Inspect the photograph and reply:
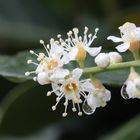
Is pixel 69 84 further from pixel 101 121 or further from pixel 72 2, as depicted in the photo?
pixel 72 2

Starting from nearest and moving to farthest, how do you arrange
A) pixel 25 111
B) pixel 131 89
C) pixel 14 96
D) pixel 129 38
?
1. pixel 131 89
2. pixel 129 38
3. pixel 14 96
4. pixel 25 111

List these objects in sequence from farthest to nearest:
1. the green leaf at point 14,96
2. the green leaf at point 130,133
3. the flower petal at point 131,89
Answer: the green leaf at point 14,96, the green leaf at point 130,133, the flower petal at point 131,89

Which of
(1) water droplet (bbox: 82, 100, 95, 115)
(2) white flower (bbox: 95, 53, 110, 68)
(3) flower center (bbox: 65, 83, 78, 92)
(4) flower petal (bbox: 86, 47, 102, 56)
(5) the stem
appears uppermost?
(4) flower petal (bbox: 86, 47, 102, 56)

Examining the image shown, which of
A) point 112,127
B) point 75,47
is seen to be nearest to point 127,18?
point 112,127

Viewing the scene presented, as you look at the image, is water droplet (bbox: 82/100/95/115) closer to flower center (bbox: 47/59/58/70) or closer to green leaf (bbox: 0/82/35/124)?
flower center (bbox: 47/59/58/70)

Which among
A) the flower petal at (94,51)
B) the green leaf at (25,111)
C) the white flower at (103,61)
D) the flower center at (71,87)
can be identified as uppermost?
the green leaf at (25,111)

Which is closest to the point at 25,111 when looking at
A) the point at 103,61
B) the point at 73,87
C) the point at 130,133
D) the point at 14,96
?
the point at 14,96

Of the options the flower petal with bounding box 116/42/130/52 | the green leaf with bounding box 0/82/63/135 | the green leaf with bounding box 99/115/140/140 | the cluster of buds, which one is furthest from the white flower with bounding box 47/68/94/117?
the green leaf with bounding box 0/82/63/135

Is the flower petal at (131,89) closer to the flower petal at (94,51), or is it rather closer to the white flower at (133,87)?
the white flower at (133,87)

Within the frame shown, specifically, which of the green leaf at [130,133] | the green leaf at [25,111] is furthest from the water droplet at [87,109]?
the green leaf at [25,111]

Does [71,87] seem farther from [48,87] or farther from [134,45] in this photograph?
[48,87]
